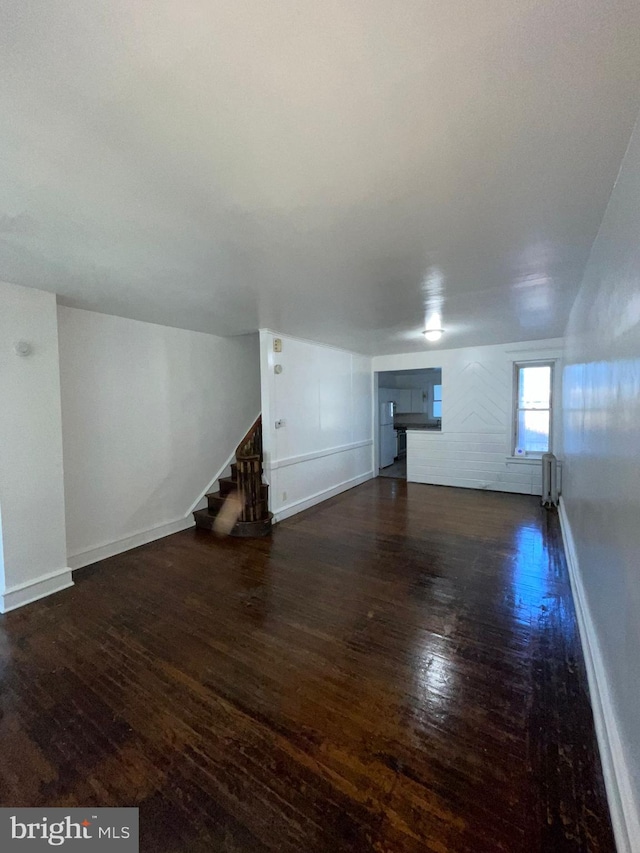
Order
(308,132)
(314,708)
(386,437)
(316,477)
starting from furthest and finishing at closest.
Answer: (386,437) → (316,477) → (314,708) → (308,132)

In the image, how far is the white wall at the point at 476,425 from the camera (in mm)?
5617

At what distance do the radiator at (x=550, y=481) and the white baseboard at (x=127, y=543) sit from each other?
16.4ft

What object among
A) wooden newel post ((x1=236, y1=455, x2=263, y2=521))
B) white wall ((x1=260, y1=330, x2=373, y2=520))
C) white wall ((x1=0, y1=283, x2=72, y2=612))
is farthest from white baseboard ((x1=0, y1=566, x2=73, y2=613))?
white wall ((x1=260, y1=330, x2=373, y2=520))

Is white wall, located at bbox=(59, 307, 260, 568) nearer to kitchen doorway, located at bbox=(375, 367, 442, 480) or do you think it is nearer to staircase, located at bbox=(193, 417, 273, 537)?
staircase, located at bbox=(193, 417, 273, 537)

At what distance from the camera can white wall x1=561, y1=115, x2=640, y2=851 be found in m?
1.15

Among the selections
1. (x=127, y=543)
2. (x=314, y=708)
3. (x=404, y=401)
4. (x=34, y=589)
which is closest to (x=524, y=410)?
(x=404, y=401)

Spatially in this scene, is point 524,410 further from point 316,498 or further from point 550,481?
point 316,498

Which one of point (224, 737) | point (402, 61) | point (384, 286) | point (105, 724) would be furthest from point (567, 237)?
point (105, 724)

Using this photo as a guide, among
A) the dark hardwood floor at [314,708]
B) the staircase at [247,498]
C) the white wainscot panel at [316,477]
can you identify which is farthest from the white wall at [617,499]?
the white wainscot panel at [316,477]

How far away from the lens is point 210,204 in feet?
5.34

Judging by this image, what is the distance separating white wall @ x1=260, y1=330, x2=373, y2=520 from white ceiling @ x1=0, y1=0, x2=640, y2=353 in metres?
2.26

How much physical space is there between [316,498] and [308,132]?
4.71 m

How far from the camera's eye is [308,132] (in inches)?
47.5

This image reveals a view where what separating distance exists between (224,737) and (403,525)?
10.3 ft
